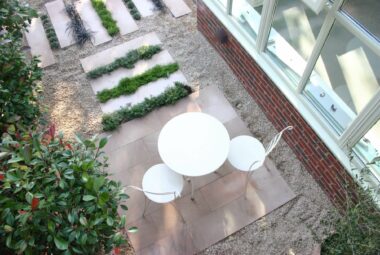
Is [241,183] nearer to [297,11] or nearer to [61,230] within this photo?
[297,11]

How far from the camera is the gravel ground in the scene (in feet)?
11.4

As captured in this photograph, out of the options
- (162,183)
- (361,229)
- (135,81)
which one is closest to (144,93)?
(135,81)

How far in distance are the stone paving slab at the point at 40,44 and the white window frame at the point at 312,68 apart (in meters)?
2.59

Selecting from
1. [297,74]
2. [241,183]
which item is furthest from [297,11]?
[241,183]

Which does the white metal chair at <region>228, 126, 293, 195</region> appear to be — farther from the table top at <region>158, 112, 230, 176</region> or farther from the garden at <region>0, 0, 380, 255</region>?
the garden at <region>0, 0, 380, 255</region>

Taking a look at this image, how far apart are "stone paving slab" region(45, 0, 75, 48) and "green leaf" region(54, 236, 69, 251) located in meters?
3.99

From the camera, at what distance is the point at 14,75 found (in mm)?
3217

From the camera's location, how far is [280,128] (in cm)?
409

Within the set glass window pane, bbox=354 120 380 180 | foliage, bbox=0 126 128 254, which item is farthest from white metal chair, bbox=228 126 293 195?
foliage, bbox=0 126 128 254

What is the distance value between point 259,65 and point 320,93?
825 mm

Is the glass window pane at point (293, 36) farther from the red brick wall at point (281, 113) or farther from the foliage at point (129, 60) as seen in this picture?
the foliage at point (129, 60)

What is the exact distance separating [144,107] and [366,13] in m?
2.80

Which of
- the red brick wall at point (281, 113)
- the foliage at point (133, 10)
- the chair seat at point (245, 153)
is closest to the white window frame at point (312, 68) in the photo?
the red brick wall at point (281, 113)

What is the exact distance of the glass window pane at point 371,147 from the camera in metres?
2.87
